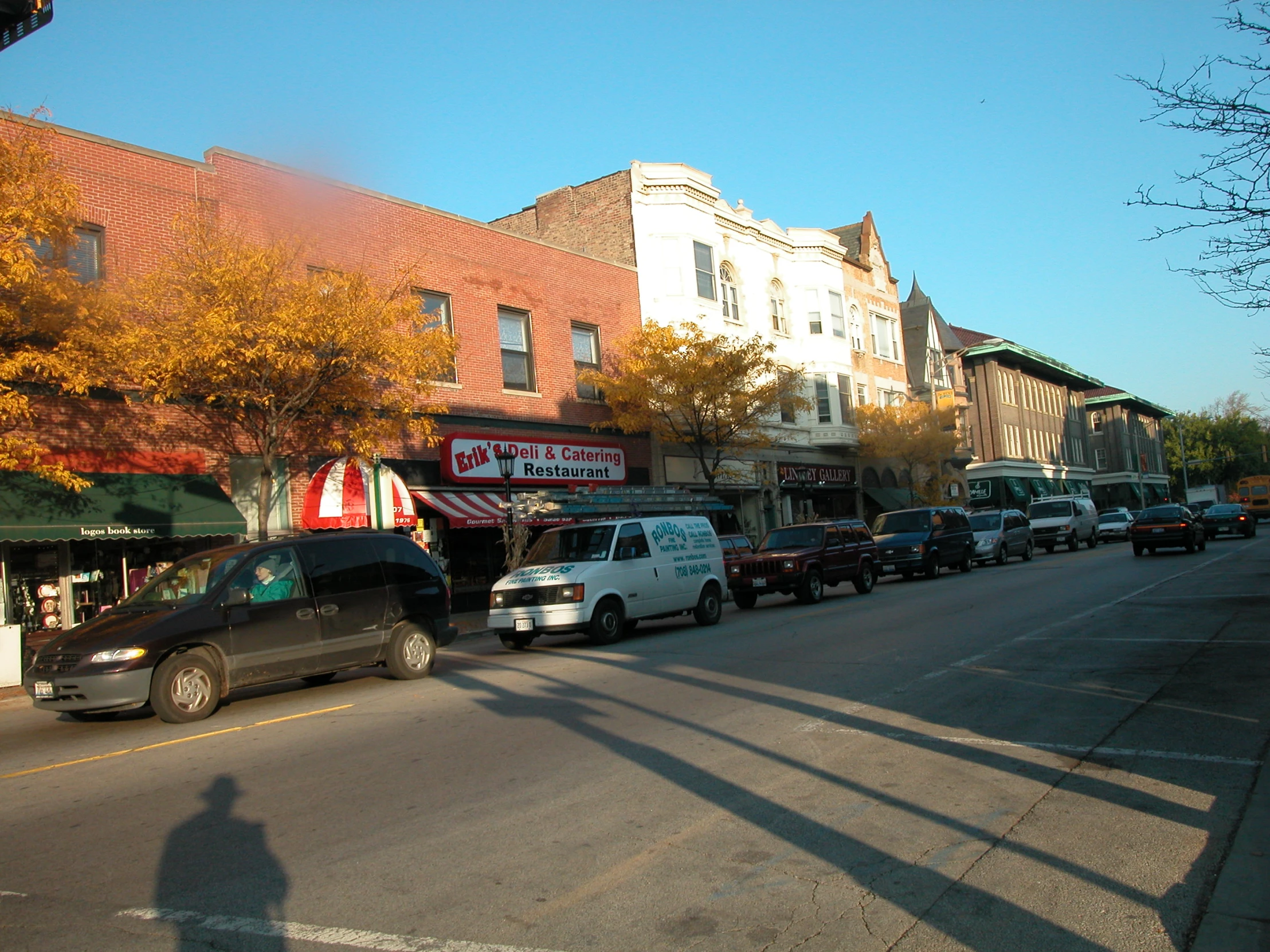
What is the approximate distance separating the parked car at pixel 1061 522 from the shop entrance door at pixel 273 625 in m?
33.3

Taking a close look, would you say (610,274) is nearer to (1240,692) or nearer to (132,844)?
(1240,692)

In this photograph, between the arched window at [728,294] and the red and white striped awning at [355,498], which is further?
the arched window at [728,294]

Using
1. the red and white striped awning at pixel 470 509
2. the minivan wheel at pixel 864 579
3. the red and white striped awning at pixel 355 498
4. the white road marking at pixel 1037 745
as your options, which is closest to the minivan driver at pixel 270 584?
the white road marking at pixel 1037 745

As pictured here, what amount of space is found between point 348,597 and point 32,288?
6309 mm

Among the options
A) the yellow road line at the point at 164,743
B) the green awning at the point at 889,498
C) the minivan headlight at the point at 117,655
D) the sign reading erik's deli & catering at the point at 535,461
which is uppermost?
the sign reading erik's deli & catering at the point at 535,461

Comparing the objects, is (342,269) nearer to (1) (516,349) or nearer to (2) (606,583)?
(2) (606,583)

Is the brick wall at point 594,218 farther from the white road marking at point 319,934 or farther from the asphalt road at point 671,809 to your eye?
the white road marking at point 319,934

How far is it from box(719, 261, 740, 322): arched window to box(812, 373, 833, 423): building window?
603 cm

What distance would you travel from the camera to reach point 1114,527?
45.1 meters

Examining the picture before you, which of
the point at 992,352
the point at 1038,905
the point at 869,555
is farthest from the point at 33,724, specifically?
the point at 992,352

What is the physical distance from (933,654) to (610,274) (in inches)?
850

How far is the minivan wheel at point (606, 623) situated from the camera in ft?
50.5

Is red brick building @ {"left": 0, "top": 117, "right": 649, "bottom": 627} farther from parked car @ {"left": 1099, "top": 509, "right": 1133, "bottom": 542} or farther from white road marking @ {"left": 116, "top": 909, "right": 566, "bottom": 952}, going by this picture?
parked car @ {"left": 1099, "top": 509, "right": 1133, "bottom": 542}

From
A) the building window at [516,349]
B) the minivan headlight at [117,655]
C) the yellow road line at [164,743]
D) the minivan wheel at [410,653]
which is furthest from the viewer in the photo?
the building window at [516,349]
